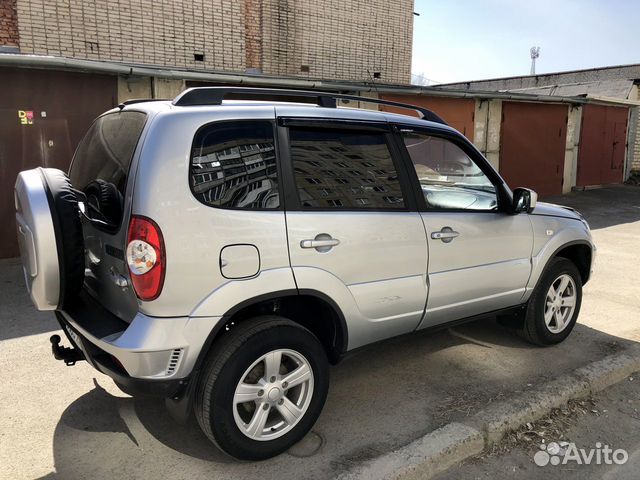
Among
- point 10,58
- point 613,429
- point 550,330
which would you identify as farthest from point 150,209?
point 10,58

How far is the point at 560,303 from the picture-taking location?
4.39 m

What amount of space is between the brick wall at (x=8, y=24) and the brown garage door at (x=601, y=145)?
1420 centimetres

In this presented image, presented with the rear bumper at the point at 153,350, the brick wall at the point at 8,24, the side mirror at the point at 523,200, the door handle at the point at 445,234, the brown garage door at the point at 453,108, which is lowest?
the rear bumper at the point at 153,350

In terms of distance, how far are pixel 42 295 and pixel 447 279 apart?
2.41 meters

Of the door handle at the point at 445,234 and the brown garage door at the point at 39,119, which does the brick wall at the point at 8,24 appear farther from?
the door handle at the point at 445,234

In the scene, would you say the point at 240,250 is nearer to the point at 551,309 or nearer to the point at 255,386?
the point at 255,386

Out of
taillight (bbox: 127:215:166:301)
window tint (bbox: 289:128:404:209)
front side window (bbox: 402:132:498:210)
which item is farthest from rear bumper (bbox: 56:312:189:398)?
front side window (bbox: 402:132:498:210)

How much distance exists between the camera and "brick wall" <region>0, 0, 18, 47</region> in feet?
26.7

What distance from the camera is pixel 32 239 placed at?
264cm

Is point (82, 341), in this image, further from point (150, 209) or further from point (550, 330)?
point (550, 330)

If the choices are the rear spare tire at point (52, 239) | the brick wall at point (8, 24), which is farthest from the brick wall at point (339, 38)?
the rear spare tire at point (52, 239)

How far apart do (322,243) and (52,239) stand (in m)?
1.36

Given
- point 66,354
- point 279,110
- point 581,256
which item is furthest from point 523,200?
point 66,354

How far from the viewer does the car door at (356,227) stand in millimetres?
2812
